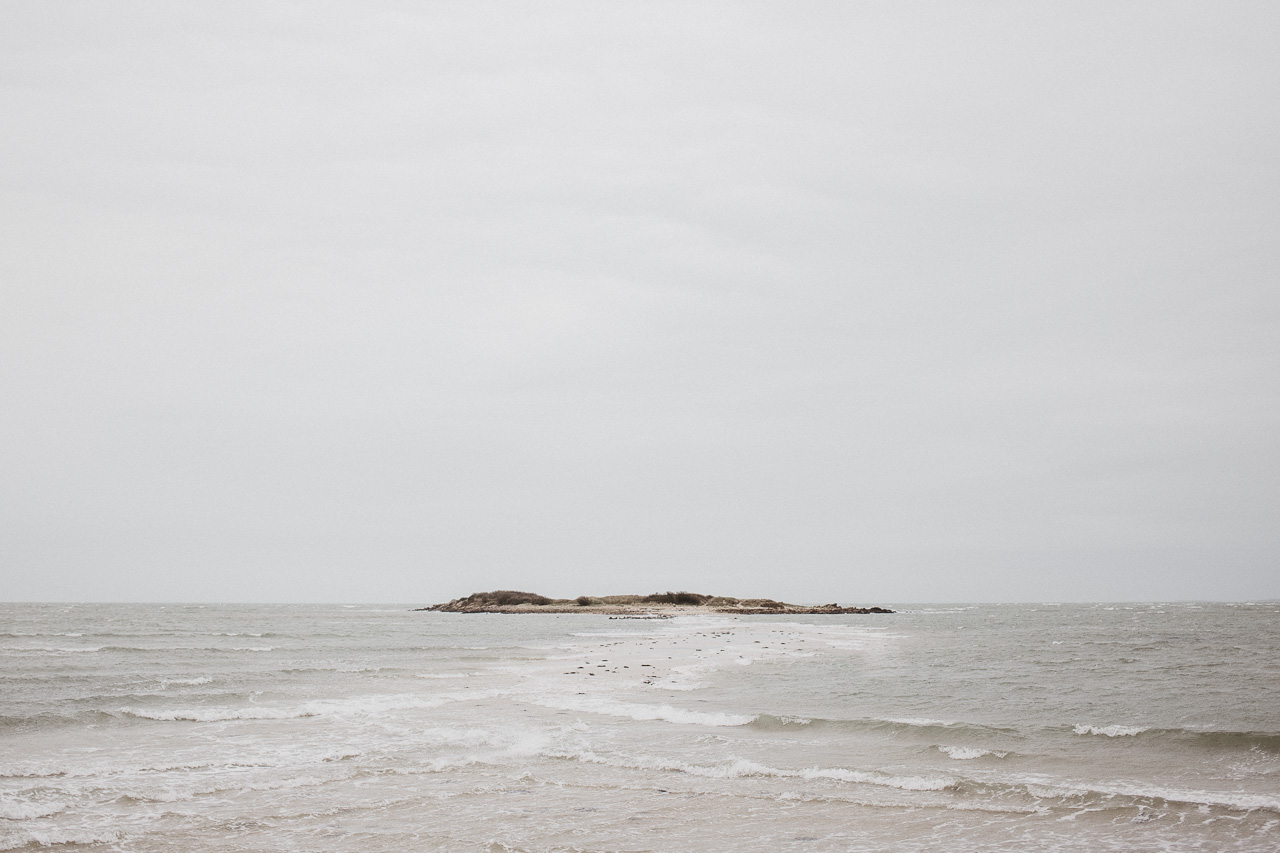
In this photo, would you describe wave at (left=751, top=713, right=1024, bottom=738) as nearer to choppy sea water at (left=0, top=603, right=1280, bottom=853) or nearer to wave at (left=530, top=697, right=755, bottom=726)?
choppy sea water at (left=0, top=603, right=1280, bottom=853)

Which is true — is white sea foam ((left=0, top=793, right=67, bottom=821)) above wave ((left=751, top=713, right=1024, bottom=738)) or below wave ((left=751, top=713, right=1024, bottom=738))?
above

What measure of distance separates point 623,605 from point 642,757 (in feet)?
388

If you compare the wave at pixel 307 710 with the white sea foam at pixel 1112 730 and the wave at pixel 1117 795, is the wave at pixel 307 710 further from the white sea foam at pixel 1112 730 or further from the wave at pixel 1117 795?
the white sea foam at pixel 1112 730

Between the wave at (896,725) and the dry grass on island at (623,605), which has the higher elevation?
the wave at (896,725)

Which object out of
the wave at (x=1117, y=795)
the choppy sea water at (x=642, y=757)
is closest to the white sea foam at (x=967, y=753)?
the choppy sea water at (x=642, y=757)

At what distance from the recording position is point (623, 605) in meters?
132

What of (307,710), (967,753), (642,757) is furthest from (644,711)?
(307,710)

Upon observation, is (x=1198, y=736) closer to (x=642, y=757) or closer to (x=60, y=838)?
(x=642, y=757)

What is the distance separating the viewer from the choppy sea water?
11242mm

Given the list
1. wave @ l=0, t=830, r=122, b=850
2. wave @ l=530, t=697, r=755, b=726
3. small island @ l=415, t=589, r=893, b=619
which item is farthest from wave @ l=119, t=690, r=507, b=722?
small island @ l=415, t=589, r=893, b=619

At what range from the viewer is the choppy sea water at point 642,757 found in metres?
11.2

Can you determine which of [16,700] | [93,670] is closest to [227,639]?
[93,670]

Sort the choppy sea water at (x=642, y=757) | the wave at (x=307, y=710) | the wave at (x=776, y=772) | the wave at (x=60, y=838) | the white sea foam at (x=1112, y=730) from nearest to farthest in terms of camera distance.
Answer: the wave at (x=60, y=838)
the choppy sea water at (x=642, y=757)
the wave at (x=776, y=772)
the white sea foam at (x=1112, y=730)
the wave at (x=307, y=710)

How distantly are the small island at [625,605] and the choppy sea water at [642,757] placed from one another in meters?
92.4
